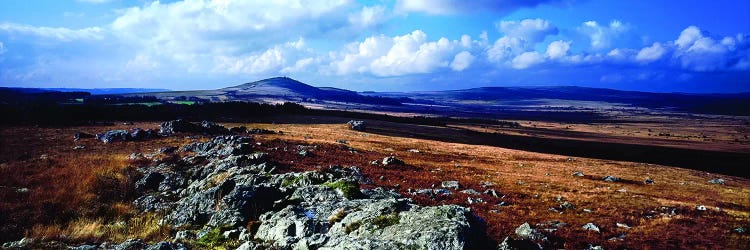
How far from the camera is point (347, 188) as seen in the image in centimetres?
2042

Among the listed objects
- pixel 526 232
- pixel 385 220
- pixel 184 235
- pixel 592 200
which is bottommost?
pixel 592 200

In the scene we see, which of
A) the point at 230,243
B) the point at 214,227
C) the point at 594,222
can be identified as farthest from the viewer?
the point at 594,222

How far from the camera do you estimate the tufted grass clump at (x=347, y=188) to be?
65.0 feet

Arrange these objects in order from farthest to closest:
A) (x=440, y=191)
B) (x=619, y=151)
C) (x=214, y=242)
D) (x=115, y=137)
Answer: (x=619, y=151)
(x=115, y=137)
(x=440, y=191)
(x=214, y=242)

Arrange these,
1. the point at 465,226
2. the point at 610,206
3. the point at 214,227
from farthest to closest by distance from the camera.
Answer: the point at 610,206 → the point at 214,227 → the point at 465,226

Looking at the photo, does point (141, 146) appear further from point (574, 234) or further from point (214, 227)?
point (574, 234)

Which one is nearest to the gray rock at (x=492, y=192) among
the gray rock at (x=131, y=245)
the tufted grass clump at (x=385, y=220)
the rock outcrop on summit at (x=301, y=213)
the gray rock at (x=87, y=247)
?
the rock outcrop on summit at (x=301, y=213)

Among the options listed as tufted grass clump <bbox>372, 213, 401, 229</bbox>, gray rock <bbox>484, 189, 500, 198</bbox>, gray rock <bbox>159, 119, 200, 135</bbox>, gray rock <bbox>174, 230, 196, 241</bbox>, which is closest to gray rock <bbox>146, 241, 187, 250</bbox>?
gray rock <bbox>174, 230, 196, 241</bbox>

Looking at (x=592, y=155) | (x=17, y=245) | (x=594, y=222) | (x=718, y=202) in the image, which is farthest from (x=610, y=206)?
(x=592, y=155)

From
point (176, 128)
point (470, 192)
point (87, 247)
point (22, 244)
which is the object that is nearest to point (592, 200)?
point (470, 192)

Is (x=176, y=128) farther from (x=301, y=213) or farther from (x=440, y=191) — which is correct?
(x=301, y=213)

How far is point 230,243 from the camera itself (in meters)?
15.3

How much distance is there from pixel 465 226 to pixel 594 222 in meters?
14.5

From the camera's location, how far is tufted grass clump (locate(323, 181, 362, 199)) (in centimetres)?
1981
